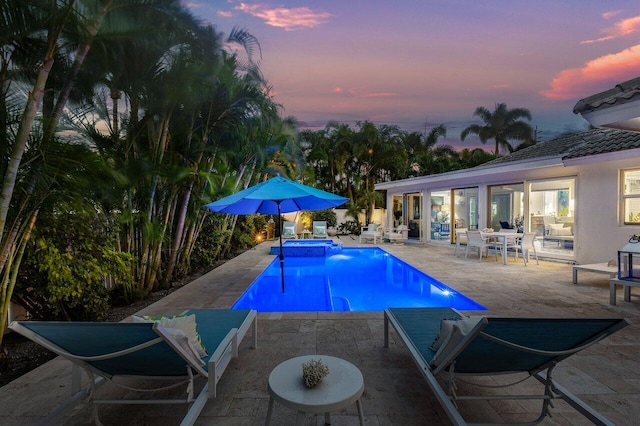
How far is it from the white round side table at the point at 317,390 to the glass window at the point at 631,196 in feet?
33.1

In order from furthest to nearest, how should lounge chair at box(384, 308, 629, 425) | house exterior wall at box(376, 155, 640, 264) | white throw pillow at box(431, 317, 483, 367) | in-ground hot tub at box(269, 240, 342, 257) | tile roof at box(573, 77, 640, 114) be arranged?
in-ground hot tub at box(269, 240, 342, 257) < house exterior wall at box(376, 155, 640, 264) < tile roof at box(573, 77, 640, 114) < white throw pillow at box(431, 317, 483, 367) < lounge chair at box(384, 308, 629, 425)

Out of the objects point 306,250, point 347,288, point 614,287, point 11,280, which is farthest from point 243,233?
point 614,287

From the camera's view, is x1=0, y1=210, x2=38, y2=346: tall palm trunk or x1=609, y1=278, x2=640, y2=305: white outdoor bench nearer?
x1=0, y1=210, x2=38, y2=346: tall palm trunk

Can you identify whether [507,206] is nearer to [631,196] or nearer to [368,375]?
[631,196]

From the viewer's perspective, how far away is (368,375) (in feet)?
10.2

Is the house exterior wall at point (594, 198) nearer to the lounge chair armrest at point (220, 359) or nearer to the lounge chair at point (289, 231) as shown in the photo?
the lounge chair at point (289, 231)

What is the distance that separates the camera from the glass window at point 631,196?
8266 millimetres

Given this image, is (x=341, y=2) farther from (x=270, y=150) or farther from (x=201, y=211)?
(x=201, y=211)

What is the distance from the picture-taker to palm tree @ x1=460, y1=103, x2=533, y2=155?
30.2 metres

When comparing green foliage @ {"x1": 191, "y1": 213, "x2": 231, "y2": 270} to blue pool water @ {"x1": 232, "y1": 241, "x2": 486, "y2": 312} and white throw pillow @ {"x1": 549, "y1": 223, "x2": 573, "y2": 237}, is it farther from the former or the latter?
white throw pillow @ {"x1": 549, "y1": 223, "x2": 573, "y2": 237}

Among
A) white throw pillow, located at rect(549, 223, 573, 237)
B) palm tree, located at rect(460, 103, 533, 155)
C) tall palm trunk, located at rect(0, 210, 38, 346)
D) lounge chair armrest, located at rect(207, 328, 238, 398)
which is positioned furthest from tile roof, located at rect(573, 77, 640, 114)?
palm tree, located at rect(460, 103, 533, 155)

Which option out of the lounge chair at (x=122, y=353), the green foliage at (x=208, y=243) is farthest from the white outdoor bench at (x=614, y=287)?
the green foliage at (x=208, y=243)

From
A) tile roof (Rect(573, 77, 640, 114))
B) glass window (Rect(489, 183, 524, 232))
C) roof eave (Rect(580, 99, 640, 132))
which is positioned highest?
tile roof (Rect(573, 77, 640, 114))

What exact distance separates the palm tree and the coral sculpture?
32.4 metres
